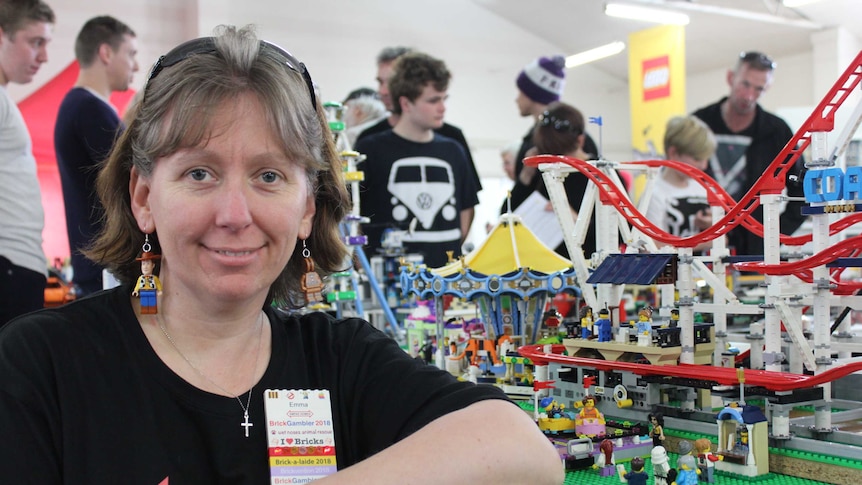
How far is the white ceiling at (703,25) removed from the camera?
37.2 ft

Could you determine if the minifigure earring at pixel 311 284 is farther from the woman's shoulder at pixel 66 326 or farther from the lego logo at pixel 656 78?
the lego logo at pixel 656 78

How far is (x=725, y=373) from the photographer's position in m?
1.93

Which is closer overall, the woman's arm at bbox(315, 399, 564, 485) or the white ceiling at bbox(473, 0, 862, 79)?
the woman's arm at bbox(315, 399, 564, 485)

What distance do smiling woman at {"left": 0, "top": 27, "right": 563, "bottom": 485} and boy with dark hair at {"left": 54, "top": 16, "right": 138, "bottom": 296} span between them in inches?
72.3

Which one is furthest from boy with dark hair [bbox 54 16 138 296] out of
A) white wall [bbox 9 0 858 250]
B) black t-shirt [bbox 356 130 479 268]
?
white wall [bbox 9 0 858 250]

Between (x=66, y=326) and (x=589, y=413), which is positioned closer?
(x=66, y=326)

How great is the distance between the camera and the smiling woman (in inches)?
45.0

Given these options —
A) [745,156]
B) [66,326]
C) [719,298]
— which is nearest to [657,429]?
[719,298]

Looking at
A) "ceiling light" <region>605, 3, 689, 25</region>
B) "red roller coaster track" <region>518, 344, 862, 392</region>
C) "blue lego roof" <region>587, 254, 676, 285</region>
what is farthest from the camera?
"ceiling light" <region>605, 3, 689, 25</region>

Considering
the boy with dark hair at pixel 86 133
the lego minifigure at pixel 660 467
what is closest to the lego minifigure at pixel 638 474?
the lego minifigure at pixel 660 467

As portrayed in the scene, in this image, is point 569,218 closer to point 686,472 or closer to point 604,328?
point 604,328

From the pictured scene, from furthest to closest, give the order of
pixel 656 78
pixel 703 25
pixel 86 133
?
pixel 703 25 < pixel 656 78 < pixel 86 133

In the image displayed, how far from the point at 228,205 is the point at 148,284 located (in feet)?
0.80

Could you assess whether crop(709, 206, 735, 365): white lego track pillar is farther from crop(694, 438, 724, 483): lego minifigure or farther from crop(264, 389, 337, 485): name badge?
crop(264, 389, 337, 485): name badge
